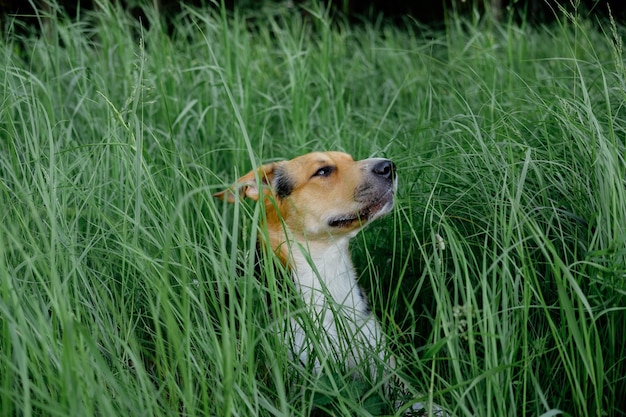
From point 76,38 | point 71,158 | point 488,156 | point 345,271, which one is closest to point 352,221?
point 345,271

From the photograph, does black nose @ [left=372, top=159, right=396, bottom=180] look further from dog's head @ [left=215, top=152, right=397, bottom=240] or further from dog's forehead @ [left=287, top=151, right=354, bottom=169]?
dog's forehead @ [left=287, top=151, right=354, bottom=169]

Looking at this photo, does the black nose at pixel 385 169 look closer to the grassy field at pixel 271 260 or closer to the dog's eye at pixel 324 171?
the grassy field at pixel 271 260

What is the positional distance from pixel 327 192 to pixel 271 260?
1139 mm

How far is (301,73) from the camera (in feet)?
16.0

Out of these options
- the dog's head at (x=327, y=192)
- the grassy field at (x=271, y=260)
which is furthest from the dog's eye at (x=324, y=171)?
the grassy field at (x=271, y=260)

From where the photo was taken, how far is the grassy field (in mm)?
2104

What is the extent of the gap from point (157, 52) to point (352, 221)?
225 centimetres

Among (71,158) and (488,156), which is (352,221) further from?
(71,158)

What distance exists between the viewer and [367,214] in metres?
3.38

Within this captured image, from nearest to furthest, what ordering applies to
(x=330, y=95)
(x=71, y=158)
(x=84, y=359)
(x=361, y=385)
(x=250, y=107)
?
1. (x=84, y=359)
2. (x=361, y=385)
3. (x=71, y=158)
4. (x=250, y=107)
5. (x=330, y=95)

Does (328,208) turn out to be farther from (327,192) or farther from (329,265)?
(329,265)

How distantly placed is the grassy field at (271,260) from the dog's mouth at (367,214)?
0.09 m

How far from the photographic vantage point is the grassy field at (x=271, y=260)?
2.10 metres

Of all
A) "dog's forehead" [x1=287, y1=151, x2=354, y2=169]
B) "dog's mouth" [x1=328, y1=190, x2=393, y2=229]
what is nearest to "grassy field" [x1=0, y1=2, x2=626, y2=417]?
"dog's mouth" [x1=328, y1=190, x2=393, y2=229]
